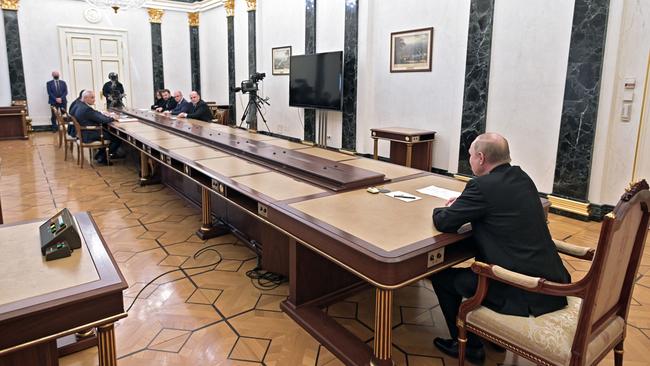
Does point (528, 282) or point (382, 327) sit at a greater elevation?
point (528, 282)

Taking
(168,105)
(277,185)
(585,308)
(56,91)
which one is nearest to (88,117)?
(168,105)

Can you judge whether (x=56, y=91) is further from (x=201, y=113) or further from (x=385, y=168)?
(x=385, y=168)

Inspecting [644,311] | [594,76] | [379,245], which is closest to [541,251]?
[379,245]

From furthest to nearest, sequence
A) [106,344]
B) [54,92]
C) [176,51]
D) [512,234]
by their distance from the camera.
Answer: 1. [176,51]
2. [54,92]
3. [512,234]
4. [106,344]

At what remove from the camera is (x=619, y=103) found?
4.14 meters

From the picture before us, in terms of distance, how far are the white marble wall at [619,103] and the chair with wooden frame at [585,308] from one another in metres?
2.95

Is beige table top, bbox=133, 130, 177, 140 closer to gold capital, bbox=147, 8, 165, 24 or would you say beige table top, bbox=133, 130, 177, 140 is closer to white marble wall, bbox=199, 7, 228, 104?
white marble wall, bbox=199, 7, 228, 104

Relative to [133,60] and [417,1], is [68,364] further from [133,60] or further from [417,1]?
[133,60]

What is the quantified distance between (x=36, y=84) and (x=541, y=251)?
12194 millimetres

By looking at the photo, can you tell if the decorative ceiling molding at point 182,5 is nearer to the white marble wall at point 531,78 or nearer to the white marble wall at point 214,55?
the white marble wall at point 214,55

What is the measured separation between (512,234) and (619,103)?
3.17m

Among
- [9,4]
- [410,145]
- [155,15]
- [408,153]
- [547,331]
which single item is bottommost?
[547,331]

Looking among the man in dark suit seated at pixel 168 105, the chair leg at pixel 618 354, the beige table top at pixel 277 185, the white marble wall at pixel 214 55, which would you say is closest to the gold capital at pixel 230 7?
the white marble wall at pixel 214 55

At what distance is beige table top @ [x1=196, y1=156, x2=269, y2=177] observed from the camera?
124 inches
